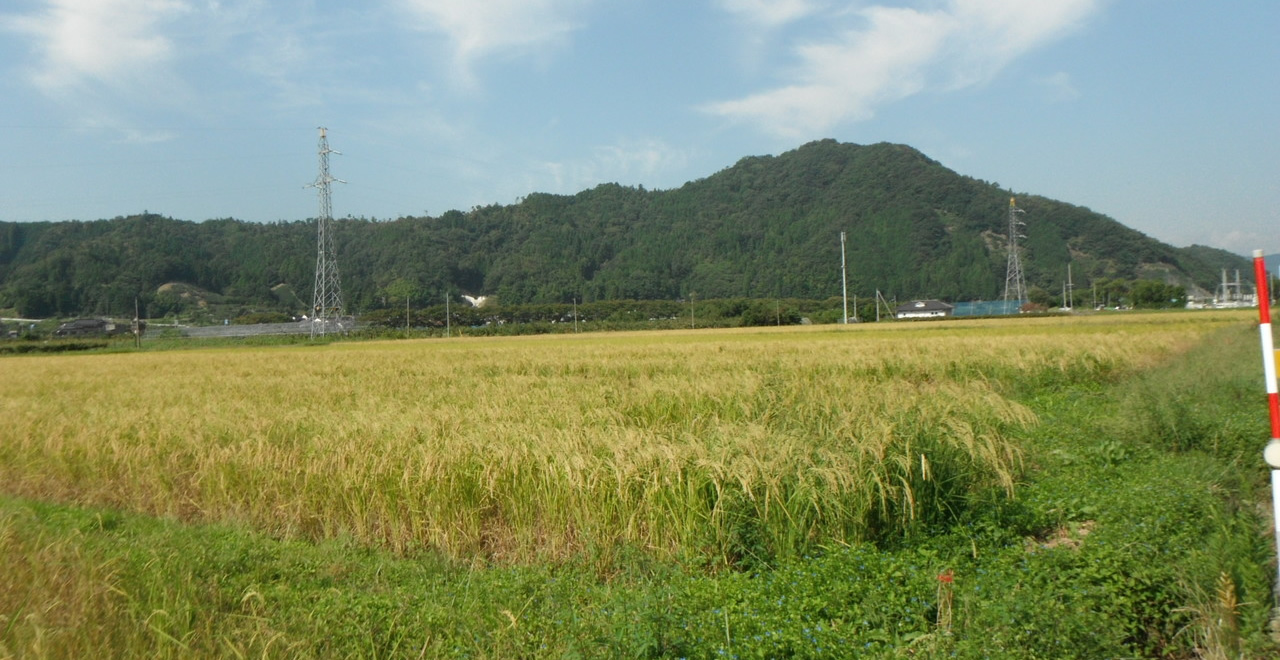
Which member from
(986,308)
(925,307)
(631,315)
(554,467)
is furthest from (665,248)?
(554,467)

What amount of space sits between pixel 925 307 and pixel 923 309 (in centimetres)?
68

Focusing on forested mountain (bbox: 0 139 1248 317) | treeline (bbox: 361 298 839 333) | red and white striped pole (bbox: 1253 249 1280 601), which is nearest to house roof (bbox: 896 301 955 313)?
treeline (bbox: 361 298 839 333)

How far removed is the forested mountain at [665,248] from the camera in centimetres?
9819

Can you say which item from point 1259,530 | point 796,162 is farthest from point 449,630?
point 796,162

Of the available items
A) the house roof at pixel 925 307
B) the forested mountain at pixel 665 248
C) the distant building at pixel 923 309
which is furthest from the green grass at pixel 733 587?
the house roof at pixel 925 307

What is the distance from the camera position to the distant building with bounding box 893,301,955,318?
98.0 metres

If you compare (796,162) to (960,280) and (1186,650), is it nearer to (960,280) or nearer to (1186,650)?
(960,280)

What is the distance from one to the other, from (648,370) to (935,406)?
1231 centimetres

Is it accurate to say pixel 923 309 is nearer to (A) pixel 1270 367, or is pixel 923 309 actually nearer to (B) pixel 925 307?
(B) pixel 925 307

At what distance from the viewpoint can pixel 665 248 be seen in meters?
136

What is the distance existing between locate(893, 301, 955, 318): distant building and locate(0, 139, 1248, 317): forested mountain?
12.9 m

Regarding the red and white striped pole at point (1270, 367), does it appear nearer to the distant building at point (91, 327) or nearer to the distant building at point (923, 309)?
the distant building at point (91, 327)

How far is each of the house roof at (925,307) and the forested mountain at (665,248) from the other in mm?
12688

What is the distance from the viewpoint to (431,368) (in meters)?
21.4
